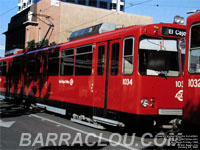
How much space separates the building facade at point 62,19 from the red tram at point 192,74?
3343cm

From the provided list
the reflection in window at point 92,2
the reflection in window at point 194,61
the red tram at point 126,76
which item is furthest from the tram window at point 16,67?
the reflection in window at point 92,2

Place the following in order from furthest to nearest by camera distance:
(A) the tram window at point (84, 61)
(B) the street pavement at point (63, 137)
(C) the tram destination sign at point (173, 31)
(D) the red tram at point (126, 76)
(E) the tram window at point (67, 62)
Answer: (E) the tram window at point (67, 62)
(A) the tram window at point (84, 61)
(C) the tram destination sign at point (173, 31)
(D) the red tram at point (126, 76)
(B) the street pavement at point (63, 137)

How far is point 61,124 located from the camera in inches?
435

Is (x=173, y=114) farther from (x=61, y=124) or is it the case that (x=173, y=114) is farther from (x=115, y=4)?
(x=115, y=4)

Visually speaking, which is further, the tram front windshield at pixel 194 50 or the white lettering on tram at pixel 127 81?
the white lettering on tram at pixel 127 81

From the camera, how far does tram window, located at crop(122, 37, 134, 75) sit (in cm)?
880

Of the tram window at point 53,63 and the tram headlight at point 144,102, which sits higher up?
the tram window at point 53,63

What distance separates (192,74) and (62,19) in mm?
38485

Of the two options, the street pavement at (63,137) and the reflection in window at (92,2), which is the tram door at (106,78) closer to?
the street pavement at (63,137)

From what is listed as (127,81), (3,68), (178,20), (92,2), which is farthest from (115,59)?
(92,2)

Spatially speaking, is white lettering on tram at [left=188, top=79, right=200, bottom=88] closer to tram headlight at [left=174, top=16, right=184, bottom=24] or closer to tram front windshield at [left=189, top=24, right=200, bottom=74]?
tram front windshield at [left=189, top=24, right=200, bottom=74]

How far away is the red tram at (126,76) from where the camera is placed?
856 centimetres

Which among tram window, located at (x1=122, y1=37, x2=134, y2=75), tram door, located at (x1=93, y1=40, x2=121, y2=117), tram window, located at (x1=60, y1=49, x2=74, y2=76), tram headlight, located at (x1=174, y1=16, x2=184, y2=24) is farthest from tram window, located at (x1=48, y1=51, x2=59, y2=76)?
tram headlight, located at (x1=174, y1=16, x2=184, y2=24)

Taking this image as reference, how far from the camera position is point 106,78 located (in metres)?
9.80
